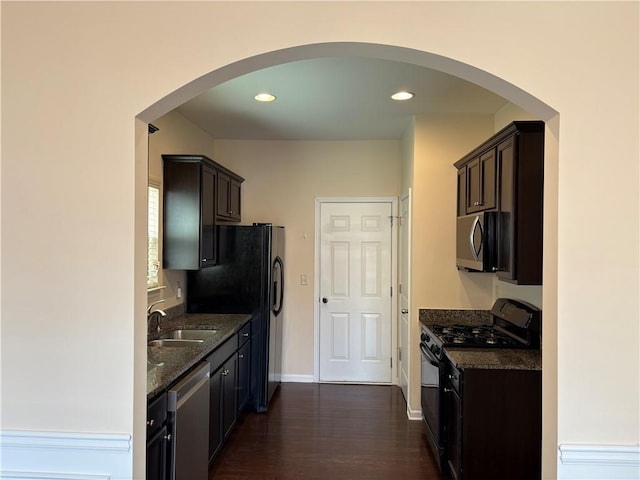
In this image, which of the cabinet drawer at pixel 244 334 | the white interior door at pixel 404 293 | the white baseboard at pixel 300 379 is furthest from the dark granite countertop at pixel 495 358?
the white baseboard at pixel 300 379

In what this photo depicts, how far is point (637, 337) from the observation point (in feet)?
4.81

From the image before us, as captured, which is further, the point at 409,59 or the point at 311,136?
the point at 311,136

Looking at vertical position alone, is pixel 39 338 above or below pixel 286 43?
below

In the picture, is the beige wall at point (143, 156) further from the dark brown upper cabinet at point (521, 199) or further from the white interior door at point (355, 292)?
the white interior door at point (355, 292)

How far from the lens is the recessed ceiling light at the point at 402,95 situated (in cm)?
337

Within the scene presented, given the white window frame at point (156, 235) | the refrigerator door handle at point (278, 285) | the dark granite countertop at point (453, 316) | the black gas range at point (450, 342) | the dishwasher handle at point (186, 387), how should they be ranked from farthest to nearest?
the refrigerator door handle at point (278, 285), the dark granite countertop at point (453, 316), the white window frame at point (156, 235), the black gas range at point (450, 342), the dishwasher handle at point (186, 387)

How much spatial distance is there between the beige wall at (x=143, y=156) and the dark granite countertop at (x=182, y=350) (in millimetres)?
534

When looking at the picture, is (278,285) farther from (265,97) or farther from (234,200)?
(265,97)

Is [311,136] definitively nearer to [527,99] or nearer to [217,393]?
[217,393]

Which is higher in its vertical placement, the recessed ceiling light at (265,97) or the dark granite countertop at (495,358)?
the recessed ceiling light at (265,97)

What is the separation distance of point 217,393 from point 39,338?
1.74m

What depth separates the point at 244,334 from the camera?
385 cm

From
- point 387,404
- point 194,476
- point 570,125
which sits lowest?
point 387,404

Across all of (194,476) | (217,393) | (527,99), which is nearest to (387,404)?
(217,393)
